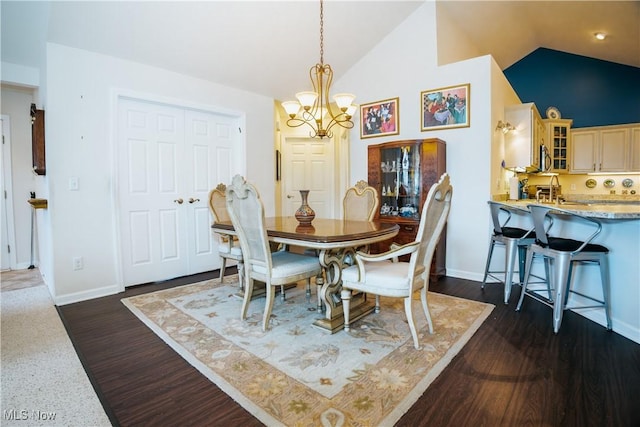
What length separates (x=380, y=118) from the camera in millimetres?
4531

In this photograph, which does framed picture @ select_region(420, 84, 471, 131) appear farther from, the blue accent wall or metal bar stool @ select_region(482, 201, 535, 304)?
the blue accent wall

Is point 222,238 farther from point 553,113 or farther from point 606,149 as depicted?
point 606,149

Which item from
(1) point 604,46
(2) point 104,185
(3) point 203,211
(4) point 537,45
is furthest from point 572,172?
(2) point 104,185

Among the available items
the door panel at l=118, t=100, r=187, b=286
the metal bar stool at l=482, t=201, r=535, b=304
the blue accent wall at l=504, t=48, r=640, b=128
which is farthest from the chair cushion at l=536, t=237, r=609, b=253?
the blue accent wall at l=504, t=48, r=640, b=128

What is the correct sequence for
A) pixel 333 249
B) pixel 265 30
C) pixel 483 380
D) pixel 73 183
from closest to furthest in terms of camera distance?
pixel 483 380, pixel 333 249, pixel 73 183, pixel 265 30

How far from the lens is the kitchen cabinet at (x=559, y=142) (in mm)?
5969

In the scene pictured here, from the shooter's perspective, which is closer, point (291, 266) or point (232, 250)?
point (291, 266)

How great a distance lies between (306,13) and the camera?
12.2 ft

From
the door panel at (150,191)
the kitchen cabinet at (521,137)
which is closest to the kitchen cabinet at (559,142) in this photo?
the kitchen cabinet at (521,137)

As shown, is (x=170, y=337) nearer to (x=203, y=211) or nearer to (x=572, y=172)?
(x=203, y=211)

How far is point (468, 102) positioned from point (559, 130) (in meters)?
3.53

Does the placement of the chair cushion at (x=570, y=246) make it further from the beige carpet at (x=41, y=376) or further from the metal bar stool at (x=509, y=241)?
the beige carpet at (x=41, y=376)

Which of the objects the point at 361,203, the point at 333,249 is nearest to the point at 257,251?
the point at 333,249

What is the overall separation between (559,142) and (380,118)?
393 centimetres
